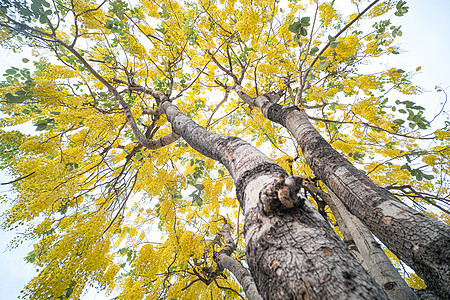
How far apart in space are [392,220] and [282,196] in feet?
2.47

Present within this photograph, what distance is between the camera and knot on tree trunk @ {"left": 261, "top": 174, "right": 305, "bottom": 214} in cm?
62

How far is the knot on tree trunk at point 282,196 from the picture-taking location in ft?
2.04

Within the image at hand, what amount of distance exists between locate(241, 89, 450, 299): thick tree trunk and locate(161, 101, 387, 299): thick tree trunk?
21.5 inches

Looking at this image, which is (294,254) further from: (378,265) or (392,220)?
(378,265)

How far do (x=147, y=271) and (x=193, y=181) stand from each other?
4.86 ft

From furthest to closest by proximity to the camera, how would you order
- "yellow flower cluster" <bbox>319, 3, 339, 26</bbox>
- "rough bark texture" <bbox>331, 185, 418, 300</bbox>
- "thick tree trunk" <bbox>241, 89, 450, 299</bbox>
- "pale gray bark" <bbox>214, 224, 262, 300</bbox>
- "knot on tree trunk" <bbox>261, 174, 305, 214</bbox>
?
"yellow flower cluster" <bbox>319, 3, 339, 26</bbox> → "pale gray bark" <bbox>214, 224, 262, 300</bbox> → "rough bark texture" <bbox>331, 185, 418, 300</bbox> → "thick tree trunk" <bbox>241, 89, 450, 299</bbox> → "knot on tree trunk" <bbox>261, 174, 305, 214</bbox>

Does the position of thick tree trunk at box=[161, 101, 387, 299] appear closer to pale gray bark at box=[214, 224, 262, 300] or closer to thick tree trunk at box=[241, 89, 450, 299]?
thick tree trunk at box=[241, 89, 450, 299]

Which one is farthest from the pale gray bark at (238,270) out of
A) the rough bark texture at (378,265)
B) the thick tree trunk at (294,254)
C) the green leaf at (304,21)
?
the green leaf at (304,21)

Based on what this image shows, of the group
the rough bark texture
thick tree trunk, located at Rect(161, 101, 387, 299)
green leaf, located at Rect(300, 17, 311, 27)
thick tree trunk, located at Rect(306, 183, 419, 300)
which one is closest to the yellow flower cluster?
green leaf, located at Rect(300, 17, 311, 27)

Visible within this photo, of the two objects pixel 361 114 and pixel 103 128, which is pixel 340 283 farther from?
pixel 361 114

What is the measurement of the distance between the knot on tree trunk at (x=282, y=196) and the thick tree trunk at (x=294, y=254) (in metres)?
0.02

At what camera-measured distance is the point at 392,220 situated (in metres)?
0.90

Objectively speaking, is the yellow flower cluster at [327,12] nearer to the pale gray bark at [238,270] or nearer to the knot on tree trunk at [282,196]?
the knot on tree trunk at [282,196]

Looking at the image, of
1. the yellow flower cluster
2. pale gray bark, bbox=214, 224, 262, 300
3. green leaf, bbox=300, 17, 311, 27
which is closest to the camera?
pale gray bark, bbox=214, 224, 262, 300
